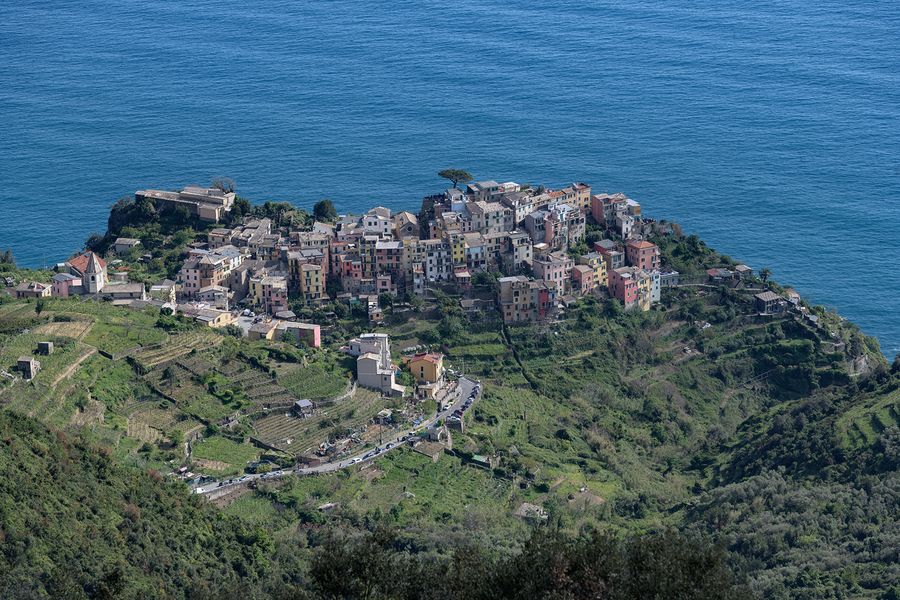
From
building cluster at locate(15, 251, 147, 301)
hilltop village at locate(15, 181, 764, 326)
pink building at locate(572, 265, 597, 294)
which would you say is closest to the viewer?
building cluster at locate(15, 251, 147, 301)

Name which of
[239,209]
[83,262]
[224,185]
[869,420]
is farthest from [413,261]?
[869,420]

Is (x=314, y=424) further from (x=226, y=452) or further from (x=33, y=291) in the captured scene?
(x=33, y=291)

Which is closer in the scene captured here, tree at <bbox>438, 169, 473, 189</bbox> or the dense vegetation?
the dense vegetation

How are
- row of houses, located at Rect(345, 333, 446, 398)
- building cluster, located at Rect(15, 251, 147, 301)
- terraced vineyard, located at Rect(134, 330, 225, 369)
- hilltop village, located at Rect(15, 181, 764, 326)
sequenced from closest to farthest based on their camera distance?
terraced vineyard, located at Rect(134, 330, 225, 369) → row of houses, located at Rect(345, 333, 446, 398) → building cluster, located at Rect(15, 251, 147, 301) → hilltop village, located at Rect(15, 181, 764, 326)

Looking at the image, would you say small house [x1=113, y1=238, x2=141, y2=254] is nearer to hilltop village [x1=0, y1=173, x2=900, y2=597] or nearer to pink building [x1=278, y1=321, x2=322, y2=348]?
hilltop village [x1=0, y1=173, x2=900, y2=597]

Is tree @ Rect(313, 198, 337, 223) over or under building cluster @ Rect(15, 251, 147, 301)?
over

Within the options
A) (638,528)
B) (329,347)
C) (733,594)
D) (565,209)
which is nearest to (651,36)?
(565,209)

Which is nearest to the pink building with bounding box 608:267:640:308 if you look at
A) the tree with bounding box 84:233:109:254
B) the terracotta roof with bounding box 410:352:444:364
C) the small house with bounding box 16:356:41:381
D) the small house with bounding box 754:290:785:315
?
the small house with bounding box 754:290:785:315
